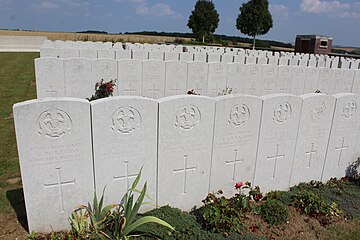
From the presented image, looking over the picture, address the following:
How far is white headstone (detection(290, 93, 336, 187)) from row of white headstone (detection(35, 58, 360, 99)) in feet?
14.3

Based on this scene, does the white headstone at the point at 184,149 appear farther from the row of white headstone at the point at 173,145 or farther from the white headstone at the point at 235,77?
the white headstone at the point at 235,77

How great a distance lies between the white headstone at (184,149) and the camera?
11.1 ft

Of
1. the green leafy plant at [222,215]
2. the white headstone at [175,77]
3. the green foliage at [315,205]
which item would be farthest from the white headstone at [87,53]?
the green foliage at [315,205]

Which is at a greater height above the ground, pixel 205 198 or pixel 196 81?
pixel 196 81

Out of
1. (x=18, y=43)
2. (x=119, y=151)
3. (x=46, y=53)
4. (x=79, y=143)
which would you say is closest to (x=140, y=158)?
(x=119, y=151)

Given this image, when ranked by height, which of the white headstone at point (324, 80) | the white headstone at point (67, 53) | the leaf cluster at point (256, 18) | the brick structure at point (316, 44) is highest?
the leaf cluster at point (256, 18)

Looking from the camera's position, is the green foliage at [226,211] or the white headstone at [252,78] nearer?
the green foliage at [226,211]

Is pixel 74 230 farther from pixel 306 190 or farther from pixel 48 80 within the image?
pixel 48 80

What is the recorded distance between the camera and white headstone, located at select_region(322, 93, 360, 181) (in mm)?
4437

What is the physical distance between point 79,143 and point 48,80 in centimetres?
491

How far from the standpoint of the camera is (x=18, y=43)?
93.7 feet

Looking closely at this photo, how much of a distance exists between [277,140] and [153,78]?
4.69 m

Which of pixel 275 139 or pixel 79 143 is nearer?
pixel 79 143

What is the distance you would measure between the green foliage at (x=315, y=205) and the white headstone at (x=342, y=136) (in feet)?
2.91
